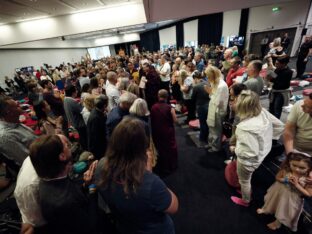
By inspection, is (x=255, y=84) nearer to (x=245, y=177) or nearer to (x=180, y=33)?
(x=245, y=177)

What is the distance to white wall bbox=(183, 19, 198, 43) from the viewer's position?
44.7 ft

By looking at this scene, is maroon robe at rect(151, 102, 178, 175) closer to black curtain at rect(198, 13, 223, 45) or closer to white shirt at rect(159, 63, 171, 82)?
white shirt at rect(159, 63, 171, 82)

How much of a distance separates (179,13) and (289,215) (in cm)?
296

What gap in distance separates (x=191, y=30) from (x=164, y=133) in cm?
1459

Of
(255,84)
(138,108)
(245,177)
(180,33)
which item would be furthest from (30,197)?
(180,33)

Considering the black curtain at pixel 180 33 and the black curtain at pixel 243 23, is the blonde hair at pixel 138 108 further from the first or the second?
the black curtain at pixel 180 33

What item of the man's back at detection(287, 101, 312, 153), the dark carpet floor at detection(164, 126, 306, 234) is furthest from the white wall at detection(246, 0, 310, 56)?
the man's back at detection(287, 101, 312, 153)

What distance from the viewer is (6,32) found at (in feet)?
18.1

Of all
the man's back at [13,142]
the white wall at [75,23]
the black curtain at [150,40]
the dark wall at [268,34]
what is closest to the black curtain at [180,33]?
the black curtain at [150,40]

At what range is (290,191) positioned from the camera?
1.51 metres

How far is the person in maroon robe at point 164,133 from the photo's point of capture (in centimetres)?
234

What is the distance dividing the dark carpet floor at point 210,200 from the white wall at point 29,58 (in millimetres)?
12293

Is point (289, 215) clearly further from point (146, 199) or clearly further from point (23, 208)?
point (23, 208)

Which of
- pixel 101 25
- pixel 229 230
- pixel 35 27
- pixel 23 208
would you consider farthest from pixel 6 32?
pixel 229 230
